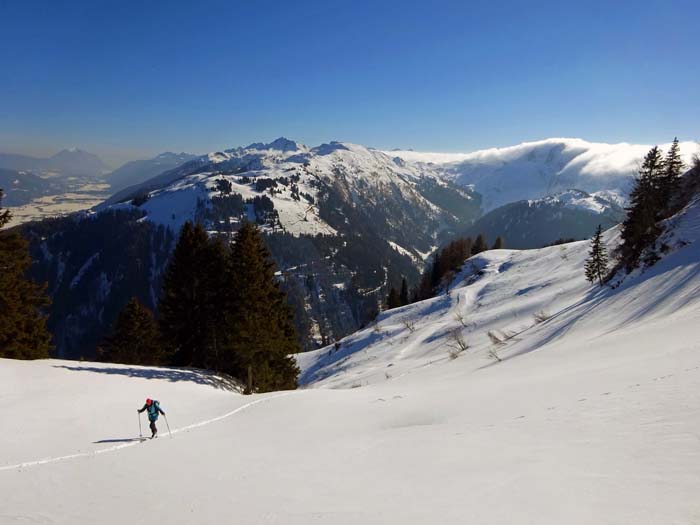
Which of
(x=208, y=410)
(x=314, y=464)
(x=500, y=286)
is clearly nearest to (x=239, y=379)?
(x=208, y=410)

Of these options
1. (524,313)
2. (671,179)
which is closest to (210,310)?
(524,313)

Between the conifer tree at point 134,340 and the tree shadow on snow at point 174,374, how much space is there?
56.1ft

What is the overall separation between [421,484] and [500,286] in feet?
187

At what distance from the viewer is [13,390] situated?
20188 mm

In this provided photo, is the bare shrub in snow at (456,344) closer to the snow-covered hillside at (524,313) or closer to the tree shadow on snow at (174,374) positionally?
the snow-covered hillside at (524,313)

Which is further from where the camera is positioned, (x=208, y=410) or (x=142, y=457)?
(x=208, y=410)

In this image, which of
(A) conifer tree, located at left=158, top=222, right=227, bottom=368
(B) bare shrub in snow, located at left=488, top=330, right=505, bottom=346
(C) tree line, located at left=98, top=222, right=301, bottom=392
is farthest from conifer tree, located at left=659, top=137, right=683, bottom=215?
(A) conifer tree, located at left=158, top=222, right=227, bottom=368

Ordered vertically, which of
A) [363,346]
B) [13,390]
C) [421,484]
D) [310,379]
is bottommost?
[310,379]

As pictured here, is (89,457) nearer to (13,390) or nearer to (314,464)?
(314,464)

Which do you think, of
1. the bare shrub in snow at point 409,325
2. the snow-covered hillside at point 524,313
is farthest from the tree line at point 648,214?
the bare shrub in snow at point 409,325

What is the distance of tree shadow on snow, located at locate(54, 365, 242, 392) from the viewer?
90.0 feet

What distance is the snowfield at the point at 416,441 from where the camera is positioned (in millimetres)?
6242

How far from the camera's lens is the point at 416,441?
35.4 feet

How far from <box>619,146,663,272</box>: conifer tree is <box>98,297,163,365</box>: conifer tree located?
168 feet
